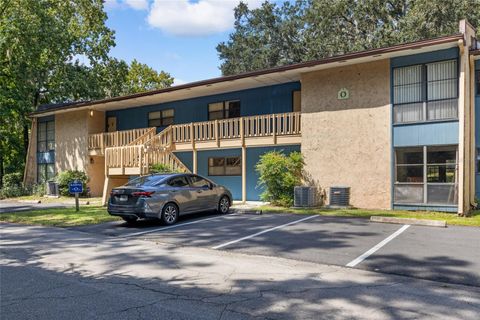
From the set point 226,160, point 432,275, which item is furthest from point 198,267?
point 226,160

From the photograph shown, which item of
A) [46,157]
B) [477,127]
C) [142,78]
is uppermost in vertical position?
[142,78]

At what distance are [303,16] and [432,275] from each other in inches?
1427

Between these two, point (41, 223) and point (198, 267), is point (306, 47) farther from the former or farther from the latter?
point (198, 267)

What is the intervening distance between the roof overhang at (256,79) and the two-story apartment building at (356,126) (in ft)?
0.16

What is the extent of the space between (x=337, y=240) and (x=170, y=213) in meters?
5.14

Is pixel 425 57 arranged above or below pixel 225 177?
above

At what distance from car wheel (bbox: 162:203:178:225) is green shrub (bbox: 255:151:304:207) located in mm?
4895

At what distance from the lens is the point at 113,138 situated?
922 inches

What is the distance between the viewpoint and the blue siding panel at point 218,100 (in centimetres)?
1858

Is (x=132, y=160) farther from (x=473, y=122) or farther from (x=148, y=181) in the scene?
(x=473, y=122)

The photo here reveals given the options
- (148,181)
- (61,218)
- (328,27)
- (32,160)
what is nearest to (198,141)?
(148,181)

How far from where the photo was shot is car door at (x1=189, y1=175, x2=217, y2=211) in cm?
1316

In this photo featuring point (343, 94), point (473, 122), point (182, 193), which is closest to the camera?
point (182, 193)

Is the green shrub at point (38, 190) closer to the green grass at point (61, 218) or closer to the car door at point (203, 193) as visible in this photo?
the green grass at point (61, 218)
